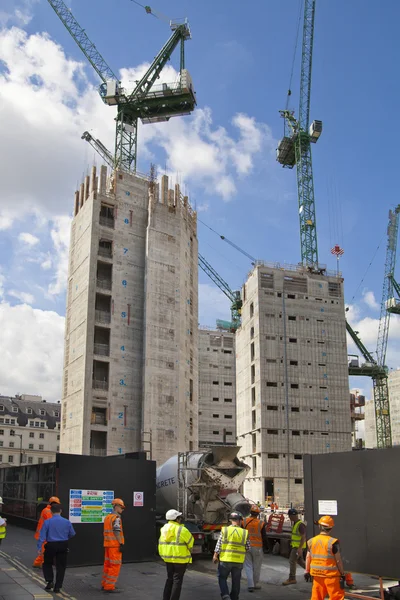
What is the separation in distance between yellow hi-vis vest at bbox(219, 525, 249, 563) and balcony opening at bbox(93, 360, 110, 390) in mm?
42582

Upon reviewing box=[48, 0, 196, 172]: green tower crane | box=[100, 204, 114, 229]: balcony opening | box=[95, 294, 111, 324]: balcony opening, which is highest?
box=[48, 0, 196, 172]: green tower crane

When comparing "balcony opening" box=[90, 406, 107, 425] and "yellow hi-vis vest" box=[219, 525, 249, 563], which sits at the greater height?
"balcony opening" box=[90, 406, 107, 425]

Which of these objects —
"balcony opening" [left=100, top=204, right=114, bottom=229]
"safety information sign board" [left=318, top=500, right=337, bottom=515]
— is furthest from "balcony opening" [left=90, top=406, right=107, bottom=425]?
"safety information sign board" [left=318, top=500, right=337, bottom=515]

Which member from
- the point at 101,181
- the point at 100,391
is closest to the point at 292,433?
the point at 100,391

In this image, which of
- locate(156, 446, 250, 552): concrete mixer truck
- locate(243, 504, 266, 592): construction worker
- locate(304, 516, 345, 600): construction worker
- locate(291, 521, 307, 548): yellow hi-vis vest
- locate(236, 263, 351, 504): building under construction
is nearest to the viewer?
locate(304, 516, 345, 600): construction worker

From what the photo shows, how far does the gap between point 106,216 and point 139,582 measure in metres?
47.5

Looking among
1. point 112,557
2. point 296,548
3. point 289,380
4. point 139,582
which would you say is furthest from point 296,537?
point 289,380

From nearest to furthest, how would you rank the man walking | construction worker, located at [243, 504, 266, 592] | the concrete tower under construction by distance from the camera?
the man walking → construction worker, located at [243, 504, 266, 592] → the concrete tower under construction

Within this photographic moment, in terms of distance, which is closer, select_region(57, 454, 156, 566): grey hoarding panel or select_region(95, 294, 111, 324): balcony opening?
select_region(57, 454, 156, 566): grey hoarding panel

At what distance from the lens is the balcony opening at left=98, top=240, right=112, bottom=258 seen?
57906 mm

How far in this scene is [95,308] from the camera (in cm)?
5606

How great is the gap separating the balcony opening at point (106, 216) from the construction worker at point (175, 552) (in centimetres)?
4954

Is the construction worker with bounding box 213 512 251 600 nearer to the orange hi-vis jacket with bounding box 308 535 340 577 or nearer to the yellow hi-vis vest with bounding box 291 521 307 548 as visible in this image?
the orange hi-vis jacket with bounding box 308 535 340 577

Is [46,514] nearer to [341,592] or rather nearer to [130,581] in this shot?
[130,581]
